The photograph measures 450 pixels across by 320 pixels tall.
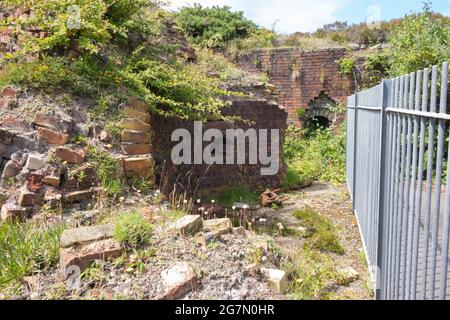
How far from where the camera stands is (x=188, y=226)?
3254 millimetres

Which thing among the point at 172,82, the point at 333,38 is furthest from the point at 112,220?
the point at 333,38

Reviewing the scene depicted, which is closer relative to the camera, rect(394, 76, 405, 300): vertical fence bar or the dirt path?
rect(394, 76, 405, 300): vertical fence bar

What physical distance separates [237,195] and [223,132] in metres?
1.21

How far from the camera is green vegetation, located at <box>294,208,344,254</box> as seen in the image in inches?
187

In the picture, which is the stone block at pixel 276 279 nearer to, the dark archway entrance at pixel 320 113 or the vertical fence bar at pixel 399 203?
the vertical fence bar at pixel 399 203

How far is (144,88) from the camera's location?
471cm

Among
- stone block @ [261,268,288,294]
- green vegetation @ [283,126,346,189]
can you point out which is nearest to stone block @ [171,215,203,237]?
stone block @ [261,268,288,294]

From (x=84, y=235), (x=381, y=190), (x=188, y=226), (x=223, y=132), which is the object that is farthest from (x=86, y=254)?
(x=223, y=132)

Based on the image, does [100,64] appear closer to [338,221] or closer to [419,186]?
[419,186]

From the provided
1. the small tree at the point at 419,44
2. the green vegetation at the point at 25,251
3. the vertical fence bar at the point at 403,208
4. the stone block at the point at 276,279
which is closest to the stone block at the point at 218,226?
the stone block at the point at 276,279

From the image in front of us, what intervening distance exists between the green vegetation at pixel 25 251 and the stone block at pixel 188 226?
0.95m

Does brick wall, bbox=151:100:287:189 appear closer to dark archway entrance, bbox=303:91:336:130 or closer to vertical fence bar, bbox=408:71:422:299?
vertical fence bar, bbox=408:71:422:299

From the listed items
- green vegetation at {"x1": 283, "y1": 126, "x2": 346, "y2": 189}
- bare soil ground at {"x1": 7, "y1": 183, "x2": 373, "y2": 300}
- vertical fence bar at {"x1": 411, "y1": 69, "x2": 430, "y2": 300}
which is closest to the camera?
vertical fence bar at {"x1": 411, "y1": 69, "x2": 430, "y2": 300}

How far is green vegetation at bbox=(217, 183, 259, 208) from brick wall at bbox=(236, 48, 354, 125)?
5732mm
